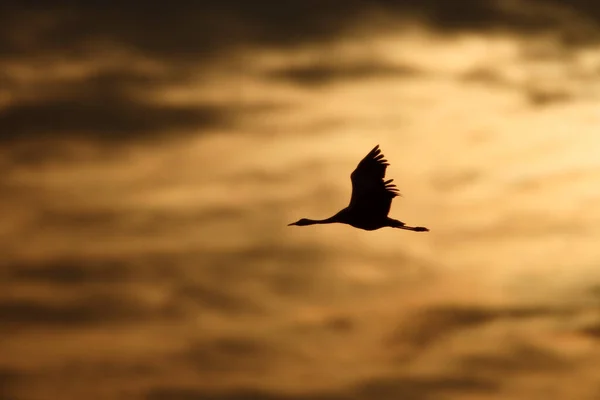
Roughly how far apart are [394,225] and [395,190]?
99.2 inches

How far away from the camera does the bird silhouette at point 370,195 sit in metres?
134

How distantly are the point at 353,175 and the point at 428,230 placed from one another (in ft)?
15.6

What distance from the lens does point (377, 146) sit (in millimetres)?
133625

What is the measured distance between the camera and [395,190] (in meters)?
133

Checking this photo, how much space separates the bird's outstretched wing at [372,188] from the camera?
438 ft

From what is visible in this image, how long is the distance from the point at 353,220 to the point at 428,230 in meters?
3.84

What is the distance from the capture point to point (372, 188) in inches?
5261

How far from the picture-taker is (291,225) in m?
138

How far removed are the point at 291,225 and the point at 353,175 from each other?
188 inches

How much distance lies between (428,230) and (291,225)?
17.9 ft

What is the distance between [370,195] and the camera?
134 metres

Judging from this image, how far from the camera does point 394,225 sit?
135 meters

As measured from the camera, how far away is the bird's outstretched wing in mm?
133500

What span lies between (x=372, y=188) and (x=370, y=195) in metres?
0.31
